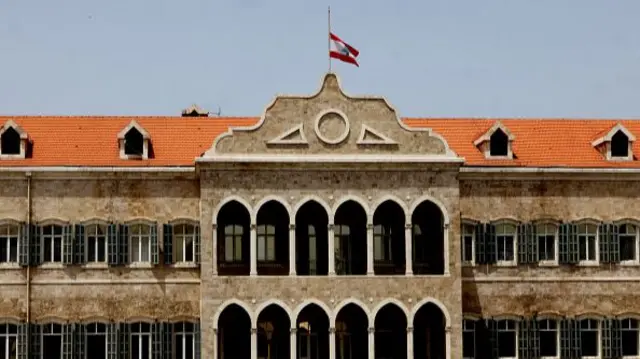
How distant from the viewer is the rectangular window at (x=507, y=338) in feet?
164

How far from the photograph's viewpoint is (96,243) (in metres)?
48.8

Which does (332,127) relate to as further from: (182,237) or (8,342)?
(8,342)

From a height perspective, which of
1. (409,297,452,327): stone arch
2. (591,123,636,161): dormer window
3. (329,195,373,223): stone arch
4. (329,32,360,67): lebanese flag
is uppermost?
(329,32,360,67): lebanese flag

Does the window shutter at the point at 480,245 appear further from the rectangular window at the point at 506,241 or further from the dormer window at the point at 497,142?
the dormer window at the point at 497,142

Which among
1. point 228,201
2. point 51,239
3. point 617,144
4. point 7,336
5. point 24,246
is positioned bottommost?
point 7,336

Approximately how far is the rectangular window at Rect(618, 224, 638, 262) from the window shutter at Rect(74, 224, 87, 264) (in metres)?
20.1

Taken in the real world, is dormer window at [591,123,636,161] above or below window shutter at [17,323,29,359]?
above

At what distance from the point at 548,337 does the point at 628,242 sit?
15.9ft

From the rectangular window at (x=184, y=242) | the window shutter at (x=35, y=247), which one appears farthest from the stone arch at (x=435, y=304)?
the window shutter at (x=35, y=247)

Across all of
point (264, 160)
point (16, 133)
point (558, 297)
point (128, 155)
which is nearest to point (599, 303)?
point (558, 297)

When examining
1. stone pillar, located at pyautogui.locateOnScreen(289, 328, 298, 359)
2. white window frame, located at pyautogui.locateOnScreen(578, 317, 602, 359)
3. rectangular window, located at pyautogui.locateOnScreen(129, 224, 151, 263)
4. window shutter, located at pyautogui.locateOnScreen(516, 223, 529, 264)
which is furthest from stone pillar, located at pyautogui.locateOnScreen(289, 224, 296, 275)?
white window frame, located at pyautogui.locateOnScreen(578, 317, 602, 359)

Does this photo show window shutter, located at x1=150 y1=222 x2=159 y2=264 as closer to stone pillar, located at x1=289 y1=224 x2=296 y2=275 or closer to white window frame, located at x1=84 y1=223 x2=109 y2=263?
white window frame, located at x1=84 y1=223 x2=109 y2=263

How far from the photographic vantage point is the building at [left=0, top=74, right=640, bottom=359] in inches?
1880

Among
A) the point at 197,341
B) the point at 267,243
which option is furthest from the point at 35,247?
the point at 267,243
